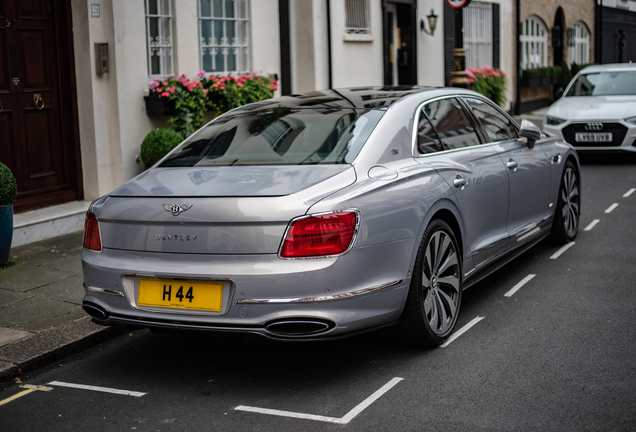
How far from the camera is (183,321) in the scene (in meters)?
3.92

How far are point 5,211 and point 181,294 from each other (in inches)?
134

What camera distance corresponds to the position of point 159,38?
998 centimetres

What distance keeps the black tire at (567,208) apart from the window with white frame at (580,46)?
22.4 m

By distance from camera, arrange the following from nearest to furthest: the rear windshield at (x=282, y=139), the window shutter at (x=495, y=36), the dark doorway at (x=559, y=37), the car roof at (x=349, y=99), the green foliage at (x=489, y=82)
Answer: the rear windshield at (x=282, y=139) < the car roof at (x=349, y=99) < the green foliage at (x=489, y=82) < the window shutter at (x=495, y=36) < the dark doorway at (x=559, y=37)

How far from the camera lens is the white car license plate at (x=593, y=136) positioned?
40.2 ft

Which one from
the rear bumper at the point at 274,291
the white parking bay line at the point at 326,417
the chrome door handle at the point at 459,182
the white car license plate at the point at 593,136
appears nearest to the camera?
the white parking bay line at the point at 326,417

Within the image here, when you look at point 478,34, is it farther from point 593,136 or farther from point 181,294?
point 181,294

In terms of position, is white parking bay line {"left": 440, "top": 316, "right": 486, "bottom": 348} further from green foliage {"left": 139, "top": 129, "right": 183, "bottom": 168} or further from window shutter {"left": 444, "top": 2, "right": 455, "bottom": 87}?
window shutter {"left": 444, "top": 2, "right": 455, "bottom": 87}

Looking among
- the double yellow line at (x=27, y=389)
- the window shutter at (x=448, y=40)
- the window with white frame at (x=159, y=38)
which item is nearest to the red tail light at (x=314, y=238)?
the double yellow line at (x=27, y=389)

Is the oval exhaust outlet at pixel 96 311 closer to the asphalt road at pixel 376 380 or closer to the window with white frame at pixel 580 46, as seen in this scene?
the asphalt road at pixel 376 380

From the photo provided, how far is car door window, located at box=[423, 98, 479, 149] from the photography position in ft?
17.0

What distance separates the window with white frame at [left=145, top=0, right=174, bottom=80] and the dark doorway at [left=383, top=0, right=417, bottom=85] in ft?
24.0

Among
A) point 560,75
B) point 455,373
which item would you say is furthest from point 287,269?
point 560,75

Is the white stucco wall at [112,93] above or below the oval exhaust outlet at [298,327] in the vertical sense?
above
